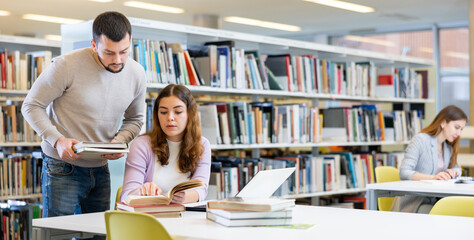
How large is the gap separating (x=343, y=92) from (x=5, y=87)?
9.99 ft

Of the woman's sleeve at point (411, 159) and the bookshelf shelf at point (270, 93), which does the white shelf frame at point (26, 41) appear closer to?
the bookshelf shelf at point (270, 93)

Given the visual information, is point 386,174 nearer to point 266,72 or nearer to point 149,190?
point 266,72

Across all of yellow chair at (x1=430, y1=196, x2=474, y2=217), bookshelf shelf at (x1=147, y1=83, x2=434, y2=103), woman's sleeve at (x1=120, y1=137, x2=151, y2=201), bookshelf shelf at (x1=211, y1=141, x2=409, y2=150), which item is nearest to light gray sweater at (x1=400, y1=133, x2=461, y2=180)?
bookshelf shelf at (x1=211, y1=141, x2=409, y2=150)

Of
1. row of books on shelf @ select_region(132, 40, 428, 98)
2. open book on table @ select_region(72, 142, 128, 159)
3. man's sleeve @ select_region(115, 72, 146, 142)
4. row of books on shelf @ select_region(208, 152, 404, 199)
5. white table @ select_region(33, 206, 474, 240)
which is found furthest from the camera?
row of books on shelf @ select_region(208, 152, 404, 199)

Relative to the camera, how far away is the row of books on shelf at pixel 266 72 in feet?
14.2

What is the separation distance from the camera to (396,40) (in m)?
9.90

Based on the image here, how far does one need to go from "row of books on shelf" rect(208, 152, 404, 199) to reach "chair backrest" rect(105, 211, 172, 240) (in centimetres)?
243

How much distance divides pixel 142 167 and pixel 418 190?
170 cm

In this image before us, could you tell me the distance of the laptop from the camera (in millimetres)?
2484

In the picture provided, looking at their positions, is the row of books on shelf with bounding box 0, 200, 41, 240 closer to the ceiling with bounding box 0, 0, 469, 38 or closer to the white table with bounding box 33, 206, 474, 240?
the white table with bounding box 33, 206, 474, 240

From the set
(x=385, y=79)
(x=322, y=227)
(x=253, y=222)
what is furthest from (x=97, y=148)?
(x=385, y=79)

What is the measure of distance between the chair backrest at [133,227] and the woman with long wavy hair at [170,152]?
712mm

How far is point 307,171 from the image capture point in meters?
5.63

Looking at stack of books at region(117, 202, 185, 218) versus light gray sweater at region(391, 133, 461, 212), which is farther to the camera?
light gray sweater at region(391, 133, 461, 212)
